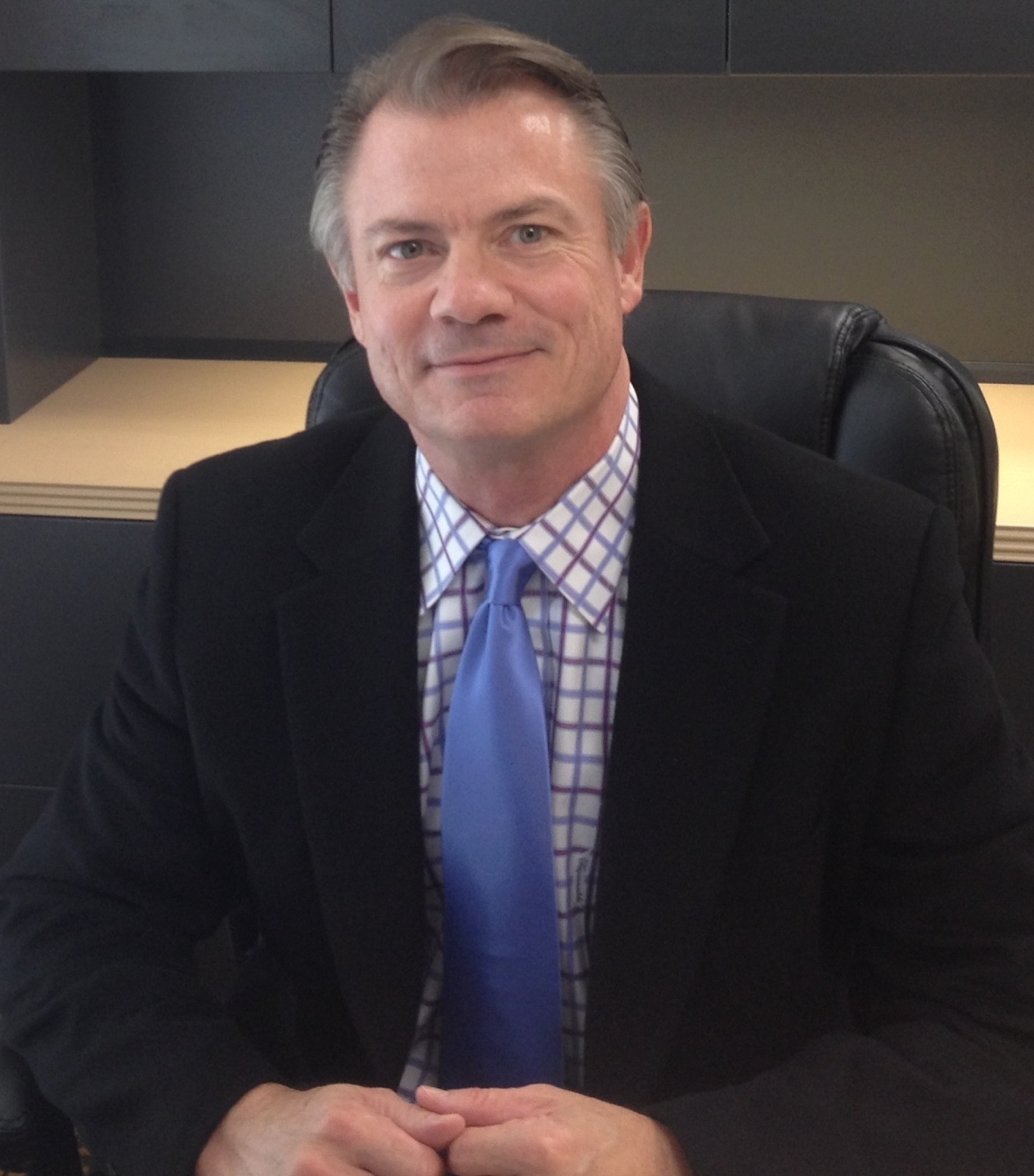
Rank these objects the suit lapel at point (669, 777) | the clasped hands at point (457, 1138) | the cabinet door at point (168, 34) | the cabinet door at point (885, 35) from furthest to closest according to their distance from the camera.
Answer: the cabinet door at point (168, 34), the cabinet door at point (885, 35), the suit lapel at point (669, 777), the clasped hands at point (457, 1138)

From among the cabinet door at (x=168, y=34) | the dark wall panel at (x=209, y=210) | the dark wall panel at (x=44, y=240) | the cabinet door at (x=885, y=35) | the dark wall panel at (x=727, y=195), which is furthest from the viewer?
the dark wall panel at (x=209, y=210)

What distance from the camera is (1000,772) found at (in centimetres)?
111

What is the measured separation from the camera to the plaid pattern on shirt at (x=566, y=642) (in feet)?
3.80

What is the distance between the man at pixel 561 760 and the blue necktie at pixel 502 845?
3cm

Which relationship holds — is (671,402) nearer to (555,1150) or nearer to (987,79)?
(555,1150)

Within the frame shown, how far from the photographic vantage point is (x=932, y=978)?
1.13 m

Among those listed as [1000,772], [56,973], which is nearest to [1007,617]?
[1000,772]

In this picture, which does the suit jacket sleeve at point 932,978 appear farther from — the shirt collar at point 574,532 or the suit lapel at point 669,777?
the shirt collar at point 574,532

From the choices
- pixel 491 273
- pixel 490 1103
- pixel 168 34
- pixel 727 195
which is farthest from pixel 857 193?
pixel 490 1103

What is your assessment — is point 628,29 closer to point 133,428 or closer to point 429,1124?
point 133,428

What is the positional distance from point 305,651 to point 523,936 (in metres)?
0.29

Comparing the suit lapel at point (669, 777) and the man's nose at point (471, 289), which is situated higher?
the man's nose at point (471, 289)

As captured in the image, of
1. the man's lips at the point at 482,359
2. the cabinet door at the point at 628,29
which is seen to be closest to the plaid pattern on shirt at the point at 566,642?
the man's lips at the point at 482,359

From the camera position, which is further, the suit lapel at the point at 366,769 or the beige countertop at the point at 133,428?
the beige countertop at the point at 133,428
